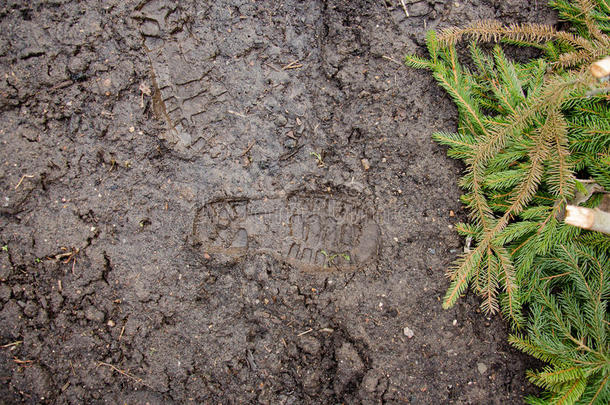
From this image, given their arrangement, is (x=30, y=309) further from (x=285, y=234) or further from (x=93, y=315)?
(x=285, y=234)

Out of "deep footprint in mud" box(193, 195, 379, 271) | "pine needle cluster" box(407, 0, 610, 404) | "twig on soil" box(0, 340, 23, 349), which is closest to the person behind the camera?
"pine needle cluster" box(407, 0, 610, 404)

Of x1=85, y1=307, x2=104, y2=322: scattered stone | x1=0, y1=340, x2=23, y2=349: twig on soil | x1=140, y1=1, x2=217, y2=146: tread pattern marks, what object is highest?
x1=140, y1=1, x2=217, y2=146: tread pattern marks

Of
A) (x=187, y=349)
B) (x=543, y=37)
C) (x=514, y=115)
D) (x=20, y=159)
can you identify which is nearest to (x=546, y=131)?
(x=514, y=115)

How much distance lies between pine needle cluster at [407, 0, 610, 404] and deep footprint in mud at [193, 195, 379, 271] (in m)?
0.53

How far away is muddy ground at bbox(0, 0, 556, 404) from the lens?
2.19 m

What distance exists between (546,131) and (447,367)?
1.31 meters

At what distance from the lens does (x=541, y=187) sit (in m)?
2.09

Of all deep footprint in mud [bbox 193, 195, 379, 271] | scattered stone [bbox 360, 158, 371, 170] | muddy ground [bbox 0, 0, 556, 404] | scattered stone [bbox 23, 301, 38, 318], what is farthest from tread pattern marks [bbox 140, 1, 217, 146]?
scattered stone [bbox 23, 301, 38, 318]

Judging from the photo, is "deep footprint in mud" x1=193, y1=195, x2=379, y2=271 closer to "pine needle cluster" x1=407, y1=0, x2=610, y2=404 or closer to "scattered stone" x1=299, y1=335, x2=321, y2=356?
"scattered stone" x1=299, y1=335, x2=321, y2=356

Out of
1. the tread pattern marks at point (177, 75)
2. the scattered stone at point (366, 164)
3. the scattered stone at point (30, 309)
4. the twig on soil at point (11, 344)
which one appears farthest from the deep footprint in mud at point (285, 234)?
the twig on soil at point (11, 344)

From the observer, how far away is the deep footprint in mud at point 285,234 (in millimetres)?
2260

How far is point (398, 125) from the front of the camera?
232 centimetres

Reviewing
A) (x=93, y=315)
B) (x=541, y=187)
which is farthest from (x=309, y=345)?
(x=541, y=187)

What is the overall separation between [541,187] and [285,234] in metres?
1.36
